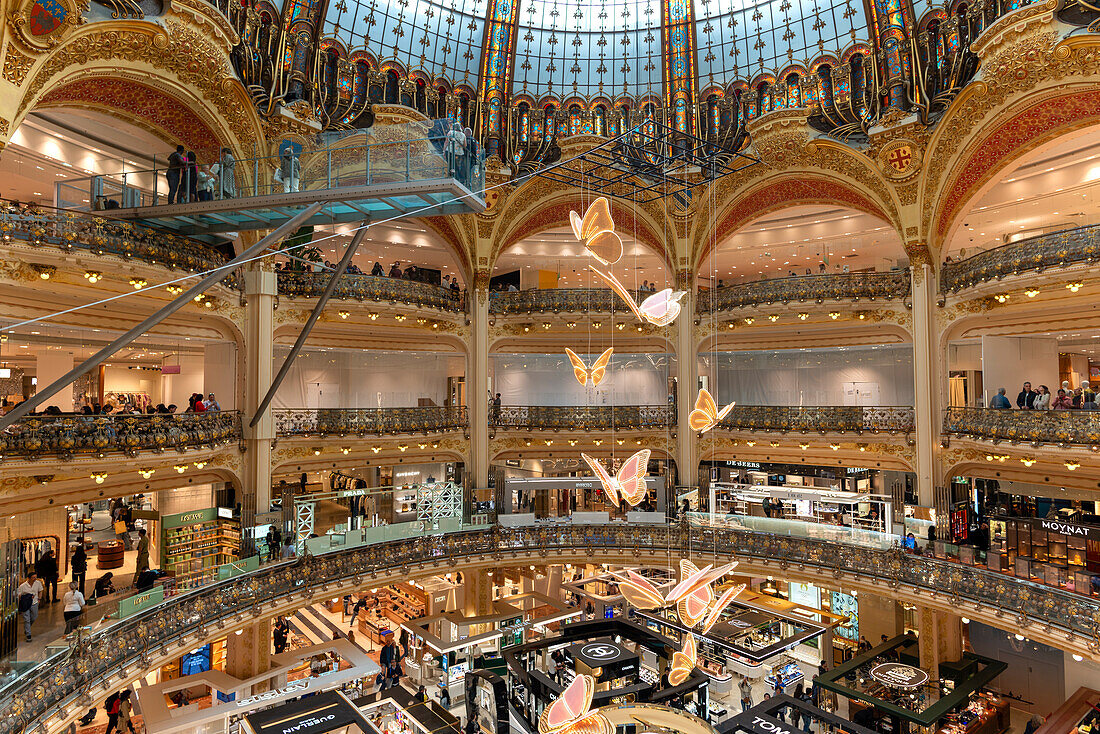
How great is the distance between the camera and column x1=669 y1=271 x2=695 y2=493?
24391 millimetres

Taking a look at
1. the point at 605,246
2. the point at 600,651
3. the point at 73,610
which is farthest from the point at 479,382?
the point at 73,610

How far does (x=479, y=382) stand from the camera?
24266 millimetres

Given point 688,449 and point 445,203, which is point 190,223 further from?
point 688,449

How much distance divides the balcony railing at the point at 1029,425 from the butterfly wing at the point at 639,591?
38.0 ft

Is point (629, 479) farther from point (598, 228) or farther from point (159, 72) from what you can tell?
point (159, 72)

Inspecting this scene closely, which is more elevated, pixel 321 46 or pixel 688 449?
pixel 321 46

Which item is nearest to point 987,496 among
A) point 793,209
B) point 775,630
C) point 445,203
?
point 775,630

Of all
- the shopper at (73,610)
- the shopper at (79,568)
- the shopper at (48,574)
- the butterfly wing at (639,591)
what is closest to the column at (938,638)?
the butterfly wing at (639,591)

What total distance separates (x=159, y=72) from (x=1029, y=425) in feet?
74.9

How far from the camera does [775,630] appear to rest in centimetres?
2022

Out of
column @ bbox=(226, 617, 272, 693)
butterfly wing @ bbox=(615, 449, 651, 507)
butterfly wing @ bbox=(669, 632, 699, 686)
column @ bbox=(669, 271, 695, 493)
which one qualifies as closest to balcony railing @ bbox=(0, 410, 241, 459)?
column @ bbox=(226, 617, 272, 693)

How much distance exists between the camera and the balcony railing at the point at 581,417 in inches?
957

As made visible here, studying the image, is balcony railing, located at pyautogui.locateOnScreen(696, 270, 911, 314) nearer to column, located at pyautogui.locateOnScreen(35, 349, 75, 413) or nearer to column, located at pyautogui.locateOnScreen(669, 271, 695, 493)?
column, located at pyautogui.locateOnScreen(669, 271, 695, 493)

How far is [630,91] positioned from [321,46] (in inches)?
416
